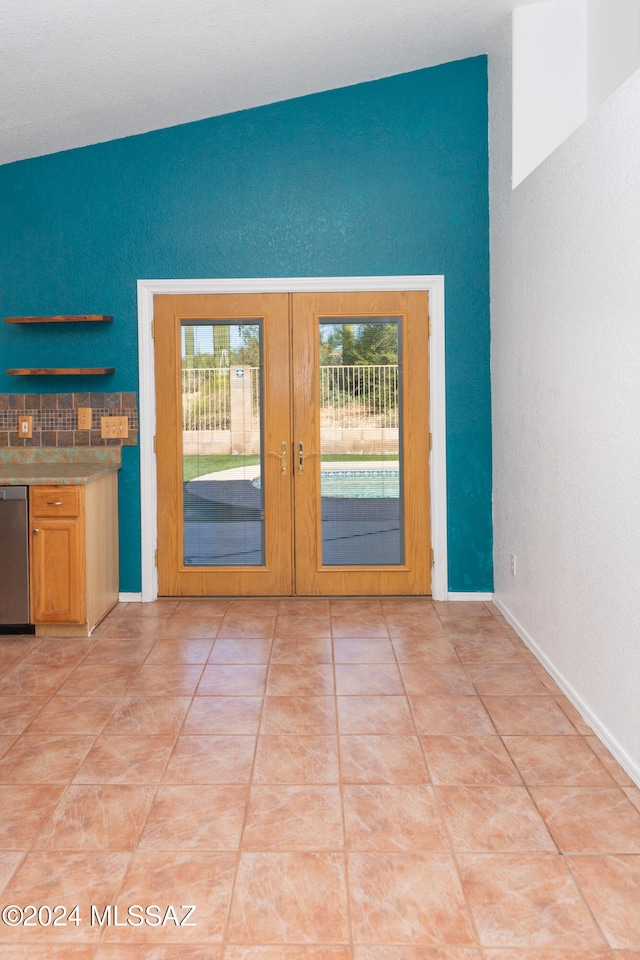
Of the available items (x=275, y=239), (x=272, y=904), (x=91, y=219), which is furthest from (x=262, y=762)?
(x=91, y=219)

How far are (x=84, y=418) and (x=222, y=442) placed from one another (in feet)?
2.92

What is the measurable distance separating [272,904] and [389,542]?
3074 millimetres

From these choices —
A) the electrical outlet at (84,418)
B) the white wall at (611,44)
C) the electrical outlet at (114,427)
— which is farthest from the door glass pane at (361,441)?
the white wall at (611,44)

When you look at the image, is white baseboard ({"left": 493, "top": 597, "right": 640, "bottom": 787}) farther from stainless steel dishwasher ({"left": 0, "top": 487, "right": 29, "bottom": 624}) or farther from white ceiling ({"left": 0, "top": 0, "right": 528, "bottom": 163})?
white ceiling ({"left": 0, "top": 0, "right": 528, "bottom": 163})

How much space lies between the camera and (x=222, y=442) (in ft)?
15.5

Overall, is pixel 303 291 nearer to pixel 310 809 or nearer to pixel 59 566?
pixel 59 566

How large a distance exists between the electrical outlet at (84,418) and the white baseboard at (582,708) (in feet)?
9.37

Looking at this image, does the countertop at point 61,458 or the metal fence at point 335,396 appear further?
the metal fence at point 335,396

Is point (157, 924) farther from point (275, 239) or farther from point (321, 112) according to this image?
point (321, 112)

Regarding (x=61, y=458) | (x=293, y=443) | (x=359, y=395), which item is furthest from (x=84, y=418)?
A: (x=359, y=395)

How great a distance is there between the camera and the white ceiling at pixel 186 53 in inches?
129

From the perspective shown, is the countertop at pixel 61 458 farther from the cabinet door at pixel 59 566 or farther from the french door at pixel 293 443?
the cabinet door at pixel 59 566

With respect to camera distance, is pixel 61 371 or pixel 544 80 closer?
pixel 544 80

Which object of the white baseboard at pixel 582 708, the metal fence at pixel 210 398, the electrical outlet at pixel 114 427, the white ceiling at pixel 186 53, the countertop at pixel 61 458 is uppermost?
the white ceiling at pixel 186 53
